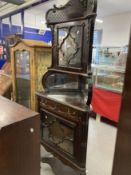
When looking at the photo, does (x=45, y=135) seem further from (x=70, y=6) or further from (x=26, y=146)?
(x=70, y=6)

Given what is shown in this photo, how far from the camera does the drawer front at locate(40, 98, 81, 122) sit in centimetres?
164

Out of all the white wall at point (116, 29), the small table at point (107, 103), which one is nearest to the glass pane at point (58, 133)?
the small table at point (107, 103)

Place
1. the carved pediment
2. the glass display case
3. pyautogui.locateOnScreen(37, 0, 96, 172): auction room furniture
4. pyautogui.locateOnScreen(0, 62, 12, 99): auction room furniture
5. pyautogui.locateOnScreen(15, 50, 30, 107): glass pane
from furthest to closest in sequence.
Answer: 1. the glass display case
2. pyautogui.locateOnScreen(0, 62, 12, 99): auction room furniture
3. pyautogui.locateOnScreen(15, 50, 30, 107): glass pane
4. pyautogui.locateOnScreen(37, 0, 96, 172): auction room furniture
5. the carved pediment

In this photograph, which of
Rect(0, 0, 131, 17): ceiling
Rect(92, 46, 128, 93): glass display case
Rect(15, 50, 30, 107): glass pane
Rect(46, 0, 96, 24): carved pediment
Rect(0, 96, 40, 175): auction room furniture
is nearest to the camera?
Rect(0, 96, 40, 175): auction room furniture

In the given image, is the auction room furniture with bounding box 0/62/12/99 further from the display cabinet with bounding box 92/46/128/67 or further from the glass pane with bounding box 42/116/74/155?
the display cabinet with bounding box 92/46/128/67

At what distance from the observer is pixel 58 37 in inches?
77.0

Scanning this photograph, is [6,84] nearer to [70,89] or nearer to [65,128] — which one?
[70,89]

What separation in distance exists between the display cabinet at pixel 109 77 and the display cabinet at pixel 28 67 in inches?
62.3

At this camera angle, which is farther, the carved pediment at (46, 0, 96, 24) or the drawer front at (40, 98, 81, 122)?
the drawer front at (40, 98, 81, 122)

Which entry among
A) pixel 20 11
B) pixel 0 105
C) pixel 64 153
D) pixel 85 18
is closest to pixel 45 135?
pixel 64 153

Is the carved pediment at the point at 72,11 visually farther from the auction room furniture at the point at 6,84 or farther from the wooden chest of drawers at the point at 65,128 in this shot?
the auction room furniture at the point at 6,84

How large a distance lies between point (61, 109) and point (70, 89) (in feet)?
1.53

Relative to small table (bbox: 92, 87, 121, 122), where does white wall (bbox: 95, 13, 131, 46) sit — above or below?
above

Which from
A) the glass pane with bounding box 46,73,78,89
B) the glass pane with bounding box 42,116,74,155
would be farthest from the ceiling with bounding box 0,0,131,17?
the glass pane with bounding box 42,116,74,155
